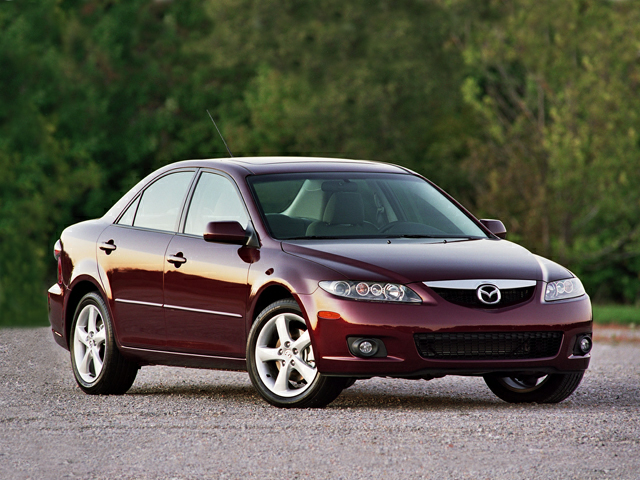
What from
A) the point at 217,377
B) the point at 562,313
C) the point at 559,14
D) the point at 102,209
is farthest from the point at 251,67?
the point at 562,313

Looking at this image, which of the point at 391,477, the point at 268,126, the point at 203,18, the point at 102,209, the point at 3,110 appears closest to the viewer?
the point at 391,477

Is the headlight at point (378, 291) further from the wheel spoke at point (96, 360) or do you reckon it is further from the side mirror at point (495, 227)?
the wheel spoke at point (96, 360)

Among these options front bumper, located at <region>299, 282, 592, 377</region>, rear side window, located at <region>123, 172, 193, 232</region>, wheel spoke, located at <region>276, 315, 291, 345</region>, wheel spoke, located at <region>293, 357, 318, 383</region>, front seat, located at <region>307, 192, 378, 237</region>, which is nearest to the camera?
front bumper, located at <region>299, 282, 592, 377</region>

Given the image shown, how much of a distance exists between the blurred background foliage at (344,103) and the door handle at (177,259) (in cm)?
2058

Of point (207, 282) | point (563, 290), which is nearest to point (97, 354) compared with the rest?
point (207, 282)

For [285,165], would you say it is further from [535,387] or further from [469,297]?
[535,387]

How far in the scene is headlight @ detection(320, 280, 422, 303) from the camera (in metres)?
7.79

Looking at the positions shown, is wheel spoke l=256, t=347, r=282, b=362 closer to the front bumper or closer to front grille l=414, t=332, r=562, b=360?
the front bumper

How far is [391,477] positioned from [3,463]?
194cm

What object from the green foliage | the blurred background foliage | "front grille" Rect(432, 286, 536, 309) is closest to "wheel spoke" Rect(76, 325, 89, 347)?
"front grille" Rect(432, 286, 536, 309)

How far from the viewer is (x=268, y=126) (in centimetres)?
4506

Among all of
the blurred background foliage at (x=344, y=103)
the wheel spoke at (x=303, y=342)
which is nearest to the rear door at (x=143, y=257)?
the wheel spoke at (x=303, y=342)

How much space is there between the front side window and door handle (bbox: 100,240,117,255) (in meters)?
0.78

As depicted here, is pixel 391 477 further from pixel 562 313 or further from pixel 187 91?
pixel 187 91
